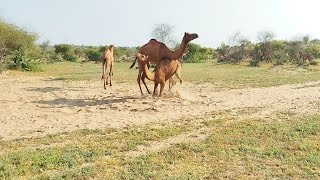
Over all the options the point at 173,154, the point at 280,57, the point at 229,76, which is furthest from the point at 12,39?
the point at 280,57

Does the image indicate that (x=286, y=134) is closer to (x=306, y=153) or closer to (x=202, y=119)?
(x=306, y=153)

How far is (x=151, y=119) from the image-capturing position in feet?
28.5

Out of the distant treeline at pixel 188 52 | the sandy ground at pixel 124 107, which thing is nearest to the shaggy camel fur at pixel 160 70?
the sandy ground at pixel 124 107

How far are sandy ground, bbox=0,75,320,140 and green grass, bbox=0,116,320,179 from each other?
0.92m

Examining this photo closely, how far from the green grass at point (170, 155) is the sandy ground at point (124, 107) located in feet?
3.02

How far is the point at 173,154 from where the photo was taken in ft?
19.3

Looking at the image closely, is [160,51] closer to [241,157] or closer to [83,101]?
[83,101]

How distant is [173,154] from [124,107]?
4.33m

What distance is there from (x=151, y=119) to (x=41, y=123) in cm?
252

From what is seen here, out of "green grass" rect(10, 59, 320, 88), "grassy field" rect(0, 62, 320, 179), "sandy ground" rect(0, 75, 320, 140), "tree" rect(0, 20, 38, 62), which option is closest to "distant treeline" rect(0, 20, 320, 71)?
"tree" rect(0, 20, 38, 62)

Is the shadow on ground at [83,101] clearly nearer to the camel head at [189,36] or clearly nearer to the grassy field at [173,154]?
the camel head at [189,36]

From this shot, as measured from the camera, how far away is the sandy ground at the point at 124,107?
8.16 meters

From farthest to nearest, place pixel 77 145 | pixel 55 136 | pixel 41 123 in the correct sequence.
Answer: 1. pixel 41 123
2. pixel 55 136
3. pixel 77 145

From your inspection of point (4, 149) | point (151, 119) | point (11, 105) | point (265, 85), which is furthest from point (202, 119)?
point (265, 85)
